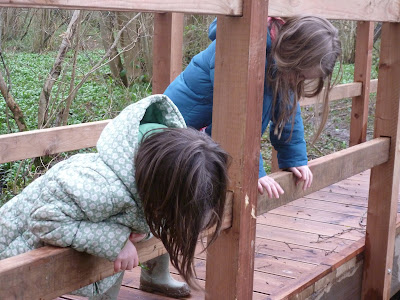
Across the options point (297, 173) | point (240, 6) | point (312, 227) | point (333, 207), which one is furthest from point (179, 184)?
point (333, 207)

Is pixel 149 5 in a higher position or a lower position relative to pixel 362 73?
higher

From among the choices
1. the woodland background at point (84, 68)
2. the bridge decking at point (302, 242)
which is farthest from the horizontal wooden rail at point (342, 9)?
the woodland background at point (84, 68)

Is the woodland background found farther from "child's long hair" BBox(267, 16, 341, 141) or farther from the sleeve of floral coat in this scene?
the sleeve of floral coat

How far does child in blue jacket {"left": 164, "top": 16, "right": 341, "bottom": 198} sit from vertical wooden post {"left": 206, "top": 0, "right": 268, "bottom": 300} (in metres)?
0.23

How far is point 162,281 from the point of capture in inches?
118

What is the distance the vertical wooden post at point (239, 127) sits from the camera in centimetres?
194

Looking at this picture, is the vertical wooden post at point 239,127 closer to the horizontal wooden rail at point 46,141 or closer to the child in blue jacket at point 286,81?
the child in blue jacket at point 286,81

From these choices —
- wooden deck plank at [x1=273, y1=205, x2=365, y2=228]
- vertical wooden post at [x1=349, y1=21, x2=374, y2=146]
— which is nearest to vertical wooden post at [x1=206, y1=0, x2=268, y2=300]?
wooden deck plank at [x1=273, y1=205, x2=365, y2=228]

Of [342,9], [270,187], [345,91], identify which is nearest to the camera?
[270,187]

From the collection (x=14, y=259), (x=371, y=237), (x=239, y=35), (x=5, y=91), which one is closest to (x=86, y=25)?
(x=5, y=91)

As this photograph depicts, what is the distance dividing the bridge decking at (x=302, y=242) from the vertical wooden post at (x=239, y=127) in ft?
2.62

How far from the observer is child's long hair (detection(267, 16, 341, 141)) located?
228 centimetres

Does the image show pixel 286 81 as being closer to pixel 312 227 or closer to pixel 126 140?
pixel 126 140

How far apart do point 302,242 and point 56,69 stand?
10.7ft
